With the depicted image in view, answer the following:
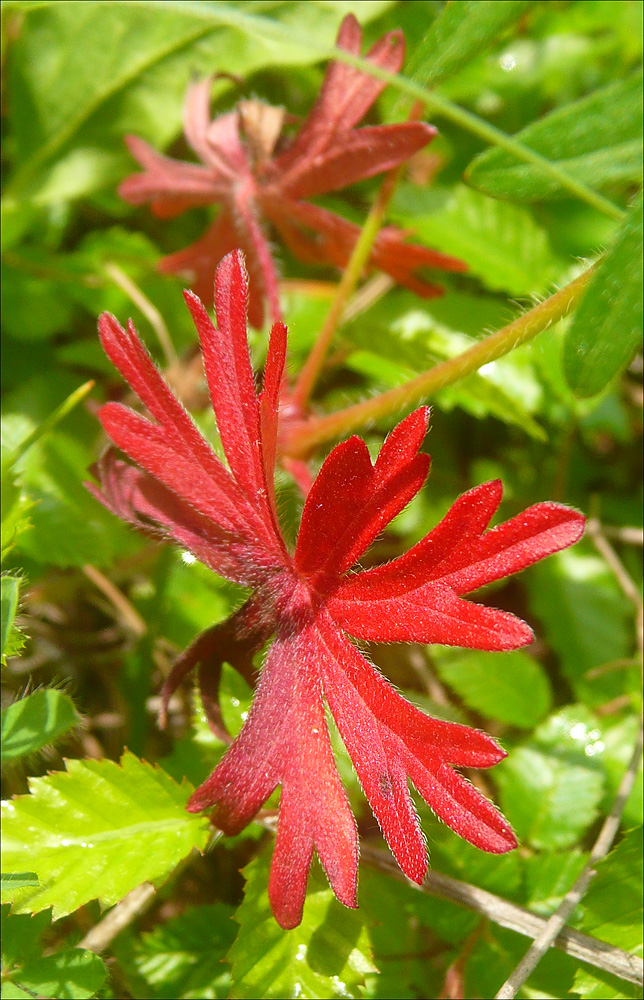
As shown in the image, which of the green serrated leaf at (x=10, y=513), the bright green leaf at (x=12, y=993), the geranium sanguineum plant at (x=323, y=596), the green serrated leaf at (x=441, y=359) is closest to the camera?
the geranium sanguineum plant at (x=323, y=596)

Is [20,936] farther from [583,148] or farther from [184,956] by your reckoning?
[583,148]

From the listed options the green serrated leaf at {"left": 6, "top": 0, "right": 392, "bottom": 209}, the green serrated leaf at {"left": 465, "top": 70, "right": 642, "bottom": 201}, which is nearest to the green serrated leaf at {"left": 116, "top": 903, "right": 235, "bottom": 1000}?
the green serrated leaf at {"left": 465, "top": 70, "right": 642, "bottom": 201}

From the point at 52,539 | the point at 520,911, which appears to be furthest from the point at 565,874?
the point at 52,539

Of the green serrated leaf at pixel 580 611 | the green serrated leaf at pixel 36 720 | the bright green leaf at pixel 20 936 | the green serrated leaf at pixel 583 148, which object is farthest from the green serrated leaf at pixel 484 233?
the bright green leaf at pixel 20 936

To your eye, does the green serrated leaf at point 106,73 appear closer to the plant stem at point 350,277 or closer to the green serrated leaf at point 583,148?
the plant stem at point 350,277

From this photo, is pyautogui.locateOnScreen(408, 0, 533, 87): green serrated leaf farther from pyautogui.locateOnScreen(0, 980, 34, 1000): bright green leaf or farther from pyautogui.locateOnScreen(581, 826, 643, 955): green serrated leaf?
pyautogui.locateOnScreen(0, 980, 34, 1000): bright green leaf

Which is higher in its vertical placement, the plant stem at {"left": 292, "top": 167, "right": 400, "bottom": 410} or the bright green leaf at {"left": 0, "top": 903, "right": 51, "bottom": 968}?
the plant stem at {"left": 292, "top": 167, "right": 400, "bottom": 410}

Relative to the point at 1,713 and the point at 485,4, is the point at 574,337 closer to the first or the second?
the point at 485,4

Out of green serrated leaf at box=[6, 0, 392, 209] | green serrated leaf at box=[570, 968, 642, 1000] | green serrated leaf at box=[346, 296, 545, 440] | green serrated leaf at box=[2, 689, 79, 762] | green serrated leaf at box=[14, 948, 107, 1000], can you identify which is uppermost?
green serrated leaf at box=[6, 0, 392, 209]
